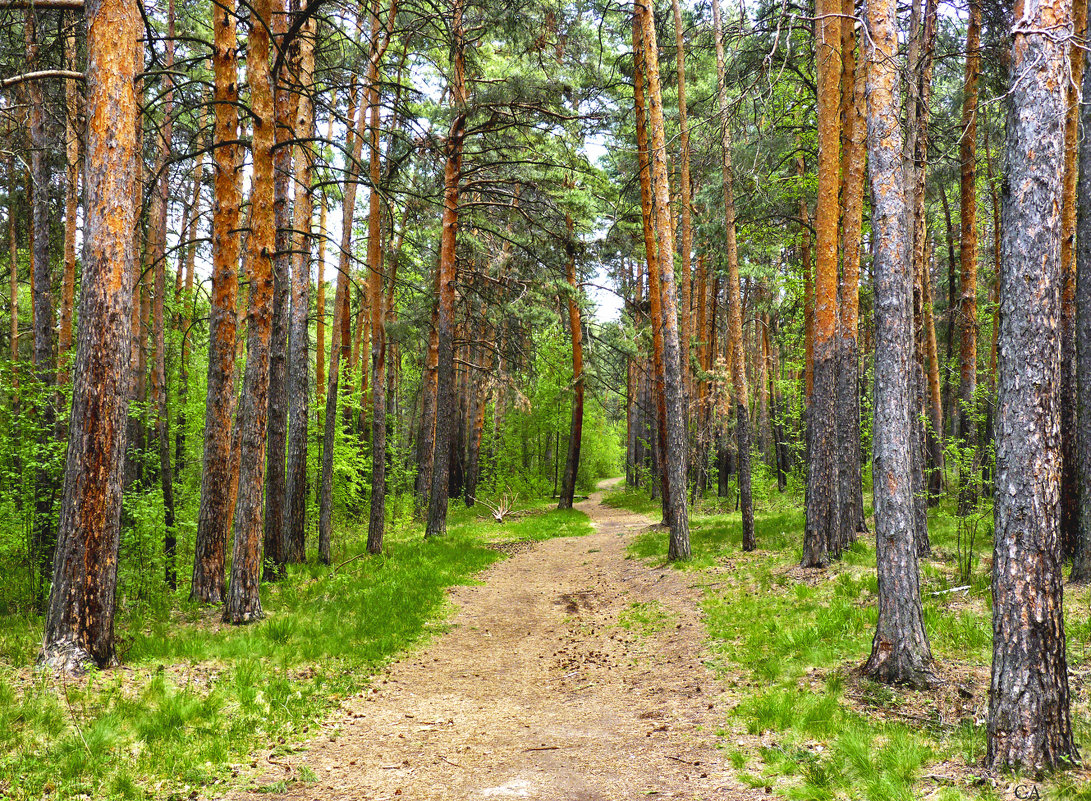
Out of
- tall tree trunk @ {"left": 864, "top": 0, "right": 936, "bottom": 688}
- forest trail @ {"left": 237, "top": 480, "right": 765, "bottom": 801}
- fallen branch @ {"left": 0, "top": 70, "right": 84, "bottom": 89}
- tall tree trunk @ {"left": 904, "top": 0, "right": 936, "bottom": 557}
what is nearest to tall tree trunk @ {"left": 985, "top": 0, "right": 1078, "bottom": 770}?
tall tree trunk @ {"left": 864, "top": 0, "right": 936, "bottom": 688}

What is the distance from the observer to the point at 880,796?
139 inches

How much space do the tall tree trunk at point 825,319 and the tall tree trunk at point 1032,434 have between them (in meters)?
6.09

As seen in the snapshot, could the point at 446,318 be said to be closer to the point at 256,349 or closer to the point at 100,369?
the point at 256,349

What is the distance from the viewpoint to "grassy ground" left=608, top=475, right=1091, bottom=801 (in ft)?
12.2

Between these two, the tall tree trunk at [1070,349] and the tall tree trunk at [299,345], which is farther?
the tall tree trunk at [299,345]

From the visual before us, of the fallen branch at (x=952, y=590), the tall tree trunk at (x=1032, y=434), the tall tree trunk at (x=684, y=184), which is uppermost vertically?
the tall tree trunk at (x=684, y=184)

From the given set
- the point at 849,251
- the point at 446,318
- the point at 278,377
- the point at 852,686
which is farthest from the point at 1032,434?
the point at 446,318

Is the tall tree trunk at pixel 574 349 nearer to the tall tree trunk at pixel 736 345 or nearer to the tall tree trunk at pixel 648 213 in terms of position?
→ the tall tree trunk at pixel 648 213

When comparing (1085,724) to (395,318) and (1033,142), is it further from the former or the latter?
(395,318)

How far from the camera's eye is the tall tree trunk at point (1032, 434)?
360 centimetres

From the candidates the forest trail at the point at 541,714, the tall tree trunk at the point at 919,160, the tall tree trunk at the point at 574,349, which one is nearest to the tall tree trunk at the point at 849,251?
the tall tree trunk at the point at 919,160

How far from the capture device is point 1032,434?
3688 millimetres

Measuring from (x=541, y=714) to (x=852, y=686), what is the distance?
280 cm

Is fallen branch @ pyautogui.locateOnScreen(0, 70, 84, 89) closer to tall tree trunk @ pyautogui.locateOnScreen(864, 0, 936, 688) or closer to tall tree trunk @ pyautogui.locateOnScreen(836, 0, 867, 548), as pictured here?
tall tree trunk @ pyautogui.locateOnScreen(864, 0, 936, 688)
